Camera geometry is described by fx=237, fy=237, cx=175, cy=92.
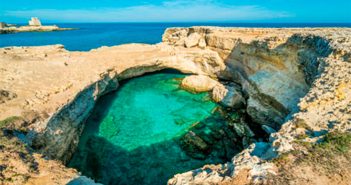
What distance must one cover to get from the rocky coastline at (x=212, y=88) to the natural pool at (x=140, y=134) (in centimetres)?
114

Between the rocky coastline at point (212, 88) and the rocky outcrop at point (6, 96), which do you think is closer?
the rocky coastline at point (212, 88)

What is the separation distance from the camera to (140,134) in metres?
15.8

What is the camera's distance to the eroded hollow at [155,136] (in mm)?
12703

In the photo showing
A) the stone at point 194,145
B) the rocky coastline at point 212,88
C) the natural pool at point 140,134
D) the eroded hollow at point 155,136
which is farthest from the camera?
the stone at point 194,145

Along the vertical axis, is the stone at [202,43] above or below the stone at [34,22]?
below

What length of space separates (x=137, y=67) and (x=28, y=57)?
10.1 m

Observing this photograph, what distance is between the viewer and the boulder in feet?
64.7

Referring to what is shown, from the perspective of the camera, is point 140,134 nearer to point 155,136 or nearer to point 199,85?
point 155,136

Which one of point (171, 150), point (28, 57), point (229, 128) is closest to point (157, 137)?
point (171, 150)

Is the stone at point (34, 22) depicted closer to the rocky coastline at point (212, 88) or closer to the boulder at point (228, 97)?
the rocky coastline at point (212, 88)

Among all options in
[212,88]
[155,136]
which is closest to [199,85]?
[212,88]

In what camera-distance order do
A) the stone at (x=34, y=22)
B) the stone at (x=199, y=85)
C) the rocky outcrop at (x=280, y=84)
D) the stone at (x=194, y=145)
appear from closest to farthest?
1. the rocky outcrop at (x=280, y=84)
2. the stone at (x=194, y=145)
3. the stone at (x=199, y=85)
4. the stone at (x=34, y=22)

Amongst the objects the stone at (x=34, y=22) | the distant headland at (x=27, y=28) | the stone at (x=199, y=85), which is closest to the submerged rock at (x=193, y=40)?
the stone at (x=199, y=85)

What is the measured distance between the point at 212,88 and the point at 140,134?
32.5 feet
